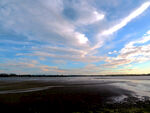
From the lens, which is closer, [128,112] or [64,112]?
[128,112]

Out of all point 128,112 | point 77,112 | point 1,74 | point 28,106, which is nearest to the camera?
point 128,112

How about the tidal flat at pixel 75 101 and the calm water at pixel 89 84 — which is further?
the calm water at pixel 89 84

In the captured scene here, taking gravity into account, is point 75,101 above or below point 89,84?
above

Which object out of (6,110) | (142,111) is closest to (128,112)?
(142,111)

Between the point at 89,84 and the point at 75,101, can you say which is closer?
the point at 75,101

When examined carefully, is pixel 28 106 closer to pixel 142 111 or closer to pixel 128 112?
pixel 128 112

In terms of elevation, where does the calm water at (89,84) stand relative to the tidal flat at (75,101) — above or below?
below

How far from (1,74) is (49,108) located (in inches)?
6941

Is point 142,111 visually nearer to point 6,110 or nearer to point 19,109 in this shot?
point 19,109

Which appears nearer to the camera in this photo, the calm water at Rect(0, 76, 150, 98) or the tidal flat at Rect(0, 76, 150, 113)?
the tidal flat at Rect(0, 76, 150, 113)

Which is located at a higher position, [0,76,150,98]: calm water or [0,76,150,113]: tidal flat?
[0,76,150,113]: tidal flat

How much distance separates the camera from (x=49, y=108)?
9.69m

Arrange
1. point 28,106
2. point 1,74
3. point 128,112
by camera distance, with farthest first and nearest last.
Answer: point 1,74, point 28,106, point 128,112

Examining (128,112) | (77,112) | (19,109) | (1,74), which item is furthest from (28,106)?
(1,74)
